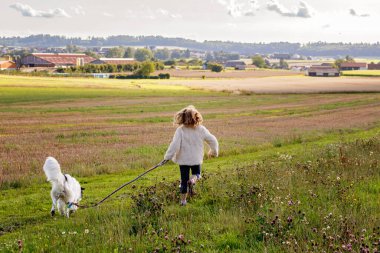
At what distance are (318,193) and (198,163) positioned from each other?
2751 millimetres

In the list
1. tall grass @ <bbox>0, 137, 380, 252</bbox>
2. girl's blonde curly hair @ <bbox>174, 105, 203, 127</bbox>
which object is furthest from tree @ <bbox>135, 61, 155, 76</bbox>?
girl's blonde curly hair @ <bbox>174, 105, 203, 127</bbox>

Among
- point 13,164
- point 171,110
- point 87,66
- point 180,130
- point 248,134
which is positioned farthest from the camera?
point 87,66

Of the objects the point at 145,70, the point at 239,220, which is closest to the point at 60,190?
the point at 239,220

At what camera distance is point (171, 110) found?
181ft

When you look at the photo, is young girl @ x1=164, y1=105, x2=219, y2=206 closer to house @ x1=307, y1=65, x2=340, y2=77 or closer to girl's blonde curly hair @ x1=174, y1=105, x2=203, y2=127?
girl's blonde curly hair @ x1=174, y1=105, x2=203, y2=127

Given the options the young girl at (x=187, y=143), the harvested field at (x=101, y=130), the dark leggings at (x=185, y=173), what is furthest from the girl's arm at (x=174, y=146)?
the harvested field at (x=101, y=130)

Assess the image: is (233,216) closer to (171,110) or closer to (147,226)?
(147,226)

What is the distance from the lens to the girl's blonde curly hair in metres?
11.0

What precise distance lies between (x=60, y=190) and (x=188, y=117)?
331 cm

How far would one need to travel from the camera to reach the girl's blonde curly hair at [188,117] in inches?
432

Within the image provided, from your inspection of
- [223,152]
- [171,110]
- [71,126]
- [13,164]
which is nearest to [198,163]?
[13,164]

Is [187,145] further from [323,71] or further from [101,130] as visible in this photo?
[323,71]

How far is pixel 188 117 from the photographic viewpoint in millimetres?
10977

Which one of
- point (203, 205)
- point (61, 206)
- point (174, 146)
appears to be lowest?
point (61, 206)
